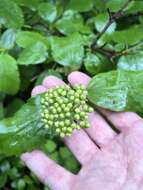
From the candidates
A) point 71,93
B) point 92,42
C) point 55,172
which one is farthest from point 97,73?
point 55,172

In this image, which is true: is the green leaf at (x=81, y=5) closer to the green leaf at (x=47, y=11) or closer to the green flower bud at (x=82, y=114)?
the green leaf at (x=47, y=11)

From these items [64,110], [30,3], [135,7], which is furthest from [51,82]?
[135,7]

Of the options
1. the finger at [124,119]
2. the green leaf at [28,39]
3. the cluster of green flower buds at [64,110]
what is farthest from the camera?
the green leaf at [28,39]

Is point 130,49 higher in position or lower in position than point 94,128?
higher

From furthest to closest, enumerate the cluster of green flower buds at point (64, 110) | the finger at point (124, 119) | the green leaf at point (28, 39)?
1. the green leaf at point (28, 39)
2. the finger at point (124, 119)
3. the cluster of green flower buds at point (64, 110)

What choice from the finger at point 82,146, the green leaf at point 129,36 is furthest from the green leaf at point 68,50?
the finger at point 82,146

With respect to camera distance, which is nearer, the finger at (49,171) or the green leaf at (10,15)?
the finger at (49,171)

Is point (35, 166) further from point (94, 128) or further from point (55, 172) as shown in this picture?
point (94, 128)

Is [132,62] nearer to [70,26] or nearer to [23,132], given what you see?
[70,26]
